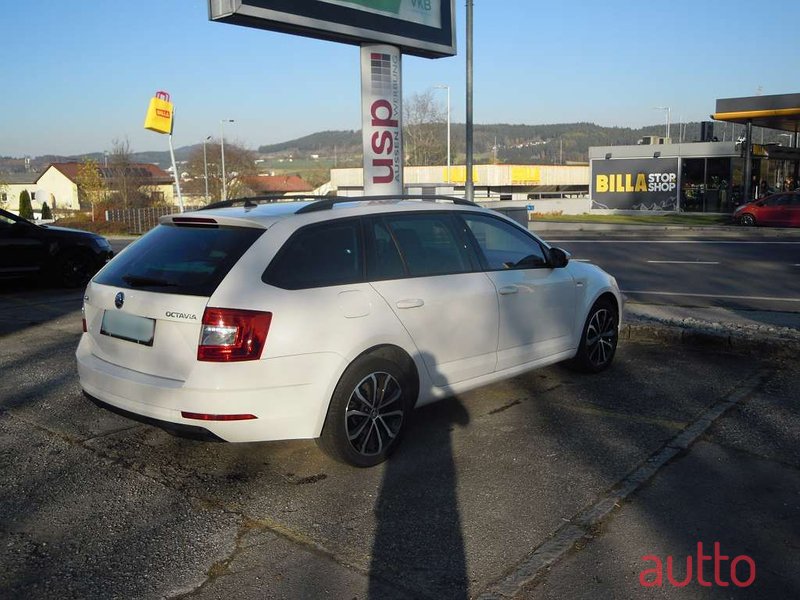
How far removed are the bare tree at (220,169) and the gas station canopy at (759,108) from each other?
4577 cm

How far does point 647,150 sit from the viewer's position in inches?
1613

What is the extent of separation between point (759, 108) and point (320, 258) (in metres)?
33.1

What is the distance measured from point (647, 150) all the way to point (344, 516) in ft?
A: 131

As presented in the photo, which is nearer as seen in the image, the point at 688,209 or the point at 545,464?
the point at 545,464

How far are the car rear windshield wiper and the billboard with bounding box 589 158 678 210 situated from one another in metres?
39.1

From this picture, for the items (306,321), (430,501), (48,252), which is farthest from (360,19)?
(430,501)

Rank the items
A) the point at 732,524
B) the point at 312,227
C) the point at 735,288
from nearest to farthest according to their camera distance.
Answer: the point at 732,524
the point at 312,227
the point at 735,288

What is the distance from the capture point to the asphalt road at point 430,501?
355cm

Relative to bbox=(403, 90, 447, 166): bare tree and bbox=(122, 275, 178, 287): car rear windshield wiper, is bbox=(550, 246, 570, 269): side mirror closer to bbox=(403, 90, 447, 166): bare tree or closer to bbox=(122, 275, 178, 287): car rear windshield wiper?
bbox=(122, 275, 178, 287): car rear windshield wiper

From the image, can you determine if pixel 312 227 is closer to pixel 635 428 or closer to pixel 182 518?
pixel 182 518

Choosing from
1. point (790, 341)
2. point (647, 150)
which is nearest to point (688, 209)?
point (647, 150)

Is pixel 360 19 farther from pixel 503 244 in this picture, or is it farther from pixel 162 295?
pixel 162 295

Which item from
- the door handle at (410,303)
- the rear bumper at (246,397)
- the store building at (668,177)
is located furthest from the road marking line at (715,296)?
the store building at (668,177)

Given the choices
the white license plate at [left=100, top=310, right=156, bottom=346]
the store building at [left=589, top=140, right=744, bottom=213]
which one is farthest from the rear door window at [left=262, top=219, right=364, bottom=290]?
the store building at [left=589, top=140, right=744, bottom=213]
